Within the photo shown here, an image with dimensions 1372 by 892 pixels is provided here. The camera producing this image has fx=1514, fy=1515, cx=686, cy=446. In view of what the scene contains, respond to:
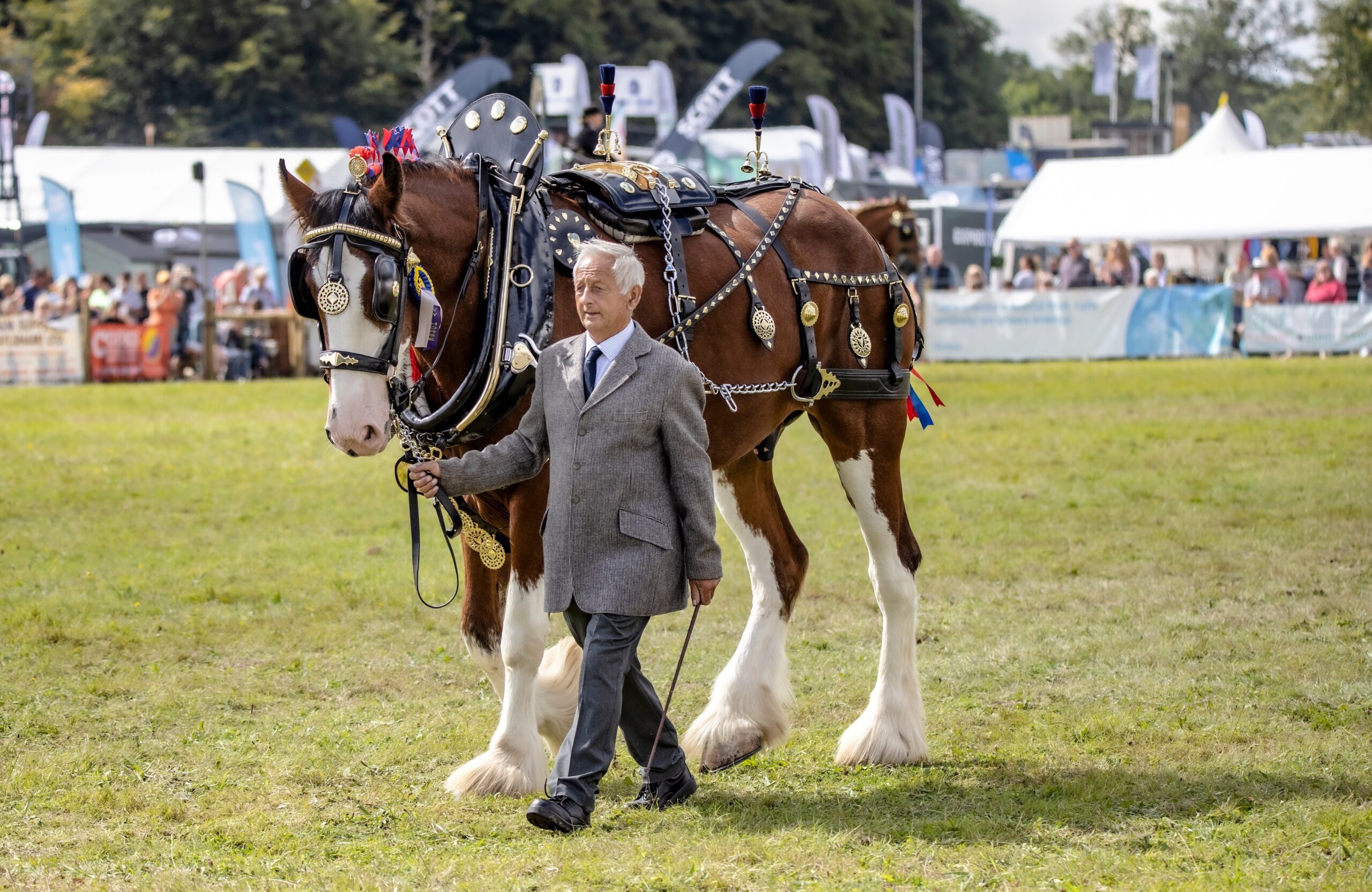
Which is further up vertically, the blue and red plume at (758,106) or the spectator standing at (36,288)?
the blue and red plume at (758,106)

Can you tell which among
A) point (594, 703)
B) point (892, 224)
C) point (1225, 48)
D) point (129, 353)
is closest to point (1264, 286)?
point (892, 224)

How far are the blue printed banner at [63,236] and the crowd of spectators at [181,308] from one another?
3.63m

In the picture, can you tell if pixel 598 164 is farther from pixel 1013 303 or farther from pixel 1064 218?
pixel 1064 218

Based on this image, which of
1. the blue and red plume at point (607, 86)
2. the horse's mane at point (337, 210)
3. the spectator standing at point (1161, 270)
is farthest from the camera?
the spectator standing at point (1161, 270)

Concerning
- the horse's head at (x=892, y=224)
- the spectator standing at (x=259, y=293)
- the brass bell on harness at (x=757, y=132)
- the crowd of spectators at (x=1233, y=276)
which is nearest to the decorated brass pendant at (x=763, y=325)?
the brass bell on harness at (x=757, y=132)

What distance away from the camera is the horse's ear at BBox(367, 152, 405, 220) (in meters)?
4.69

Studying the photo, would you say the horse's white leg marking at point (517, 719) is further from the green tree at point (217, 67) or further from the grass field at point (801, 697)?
the green tree at point (217, 67)

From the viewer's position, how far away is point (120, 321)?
23.8m

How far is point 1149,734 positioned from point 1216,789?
2.21 ft

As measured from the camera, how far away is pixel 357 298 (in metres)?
4.56

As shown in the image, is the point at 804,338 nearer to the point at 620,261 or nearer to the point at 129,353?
the point at 620,261

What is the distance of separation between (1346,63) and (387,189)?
2479 inches

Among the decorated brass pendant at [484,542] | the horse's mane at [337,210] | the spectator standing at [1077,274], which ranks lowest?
the decorated brass pendant at [484,542]

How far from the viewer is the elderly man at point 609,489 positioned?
14.8ft
